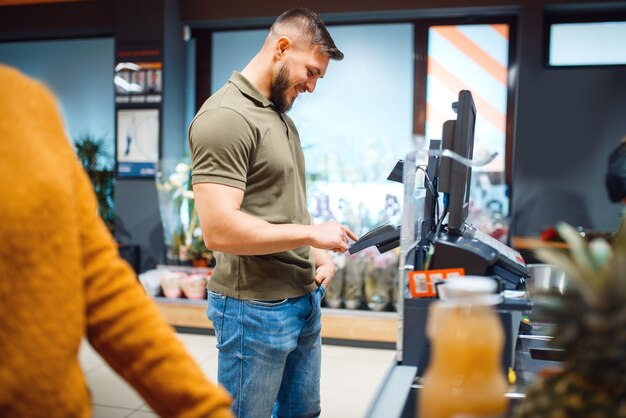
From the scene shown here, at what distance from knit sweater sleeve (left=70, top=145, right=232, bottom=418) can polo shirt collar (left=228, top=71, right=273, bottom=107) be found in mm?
1077

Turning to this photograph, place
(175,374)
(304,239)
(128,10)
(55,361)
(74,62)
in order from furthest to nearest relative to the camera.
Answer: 1. (74,62)
2. (128,10)
3. (304,239)
4. (175,374)
5. (55,361)

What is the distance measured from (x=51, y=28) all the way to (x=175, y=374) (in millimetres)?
5707

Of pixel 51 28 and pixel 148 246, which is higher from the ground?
pixel 51 28

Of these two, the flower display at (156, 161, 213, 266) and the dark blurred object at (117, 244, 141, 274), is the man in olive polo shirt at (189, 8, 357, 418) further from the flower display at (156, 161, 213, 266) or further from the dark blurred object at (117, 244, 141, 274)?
the dark blurred object at (117, 244, 141, 274)

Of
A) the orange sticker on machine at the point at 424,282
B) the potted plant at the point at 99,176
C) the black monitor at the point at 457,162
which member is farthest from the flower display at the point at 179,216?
the orange sticker on machine at the point at 424,282

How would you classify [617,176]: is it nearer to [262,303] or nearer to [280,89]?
[280,89]

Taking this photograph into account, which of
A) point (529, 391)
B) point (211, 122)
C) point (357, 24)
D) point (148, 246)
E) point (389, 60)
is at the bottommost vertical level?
point (148, 246)

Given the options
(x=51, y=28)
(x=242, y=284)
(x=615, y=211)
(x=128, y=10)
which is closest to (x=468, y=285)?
(x=242, y=284)

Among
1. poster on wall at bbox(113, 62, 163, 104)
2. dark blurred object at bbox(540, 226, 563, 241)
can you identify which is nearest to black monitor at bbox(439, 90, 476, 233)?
dark blurred object at bbox(540, 226, 563, 241)

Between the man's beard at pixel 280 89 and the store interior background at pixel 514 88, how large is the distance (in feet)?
11.2

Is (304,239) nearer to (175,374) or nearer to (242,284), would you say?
(242,284)

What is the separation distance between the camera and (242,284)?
179 centimetres

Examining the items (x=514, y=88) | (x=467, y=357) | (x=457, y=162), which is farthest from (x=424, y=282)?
(x=514, y=88)

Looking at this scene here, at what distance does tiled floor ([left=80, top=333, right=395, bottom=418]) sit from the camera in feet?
10.4
